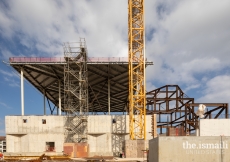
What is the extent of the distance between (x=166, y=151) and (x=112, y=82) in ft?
97.8

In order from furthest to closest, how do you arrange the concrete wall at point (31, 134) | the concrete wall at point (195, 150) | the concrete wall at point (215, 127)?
the concrete wall at point (31, 134) → the concrete wall at point (215, 127) → the concrete wall at point (195, 150)

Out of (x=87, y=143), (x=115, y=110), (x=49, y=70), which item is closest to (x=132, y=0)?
(x=49, y=70)

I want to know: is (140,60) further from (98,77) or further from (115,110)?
(115,110)

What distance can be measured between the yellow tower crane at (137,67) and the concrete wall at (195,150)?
64.8 feet

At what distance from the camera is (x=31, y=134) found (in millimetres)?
33250

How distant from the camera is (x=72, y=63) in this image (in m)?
34.4

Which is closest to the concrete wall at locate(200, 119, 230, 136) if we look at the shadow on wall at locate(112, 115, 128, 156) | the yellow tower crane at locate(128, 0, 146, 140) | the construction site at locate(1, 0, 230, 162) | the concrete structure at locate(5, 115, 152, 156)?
the construction site at locate(1, 0, 230, 162)

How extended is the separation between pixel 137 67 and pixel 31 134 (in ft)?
72.2

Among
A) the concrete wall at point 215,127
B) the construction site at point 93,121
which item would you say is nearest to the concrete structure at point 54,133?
the construction site at point 93,121

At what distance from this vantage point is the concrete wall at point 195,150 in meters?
13.0

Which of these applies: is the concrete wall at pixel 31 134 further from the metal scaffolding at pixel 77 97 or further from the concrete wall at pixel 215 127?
the concrete wall at pixel 215 127

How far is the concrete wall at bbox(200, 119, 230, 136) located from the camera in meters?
32.1

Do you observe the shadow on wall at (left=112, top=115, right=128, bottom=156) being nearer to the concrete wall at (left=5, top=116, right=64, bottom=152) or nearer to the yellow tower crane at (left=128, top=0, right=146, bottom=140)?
the yellow tower crane at (left=128, top=0, right=146, bottom=140)

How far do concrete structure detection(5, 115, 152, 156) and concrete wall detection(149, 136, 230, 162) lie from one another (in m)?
20.9
